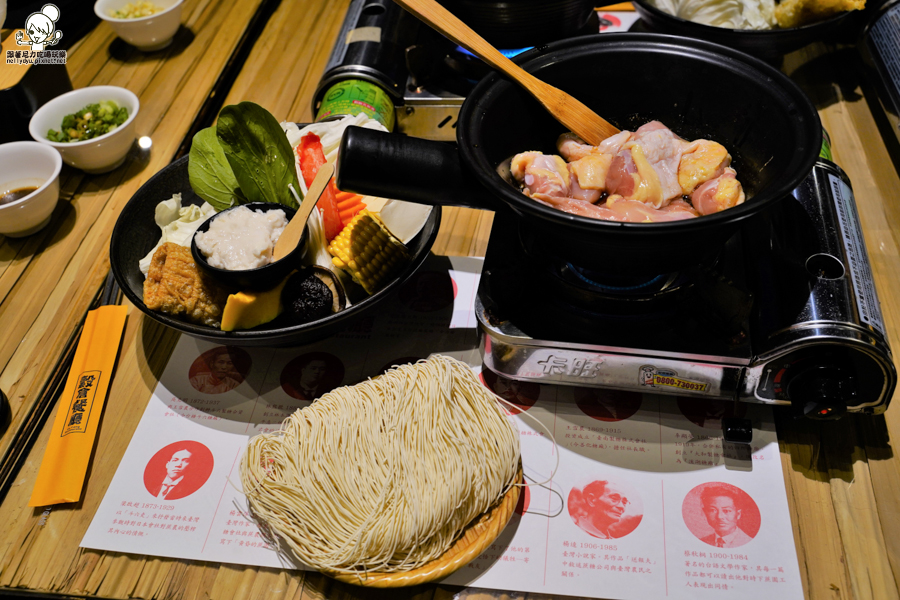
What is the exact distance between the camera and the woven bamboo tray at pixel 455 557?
0.97 metres

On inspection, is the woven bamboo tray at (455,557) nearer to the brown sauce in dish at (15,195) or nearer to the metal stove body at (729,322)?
the metal stove body at (729,322)

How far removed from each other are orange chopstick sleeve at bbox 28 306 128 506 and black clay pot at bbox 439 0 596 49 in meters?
1.20

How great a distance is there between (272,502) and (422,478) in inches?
10.9

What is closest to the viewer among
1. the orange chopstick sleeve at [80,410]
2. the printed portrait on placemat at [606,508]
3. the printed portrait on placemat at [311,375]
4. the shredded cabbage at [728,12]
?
the printed portrait on placemat at [606,508]

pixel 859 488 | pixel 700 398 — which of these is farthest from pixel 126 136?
pixel 859 488

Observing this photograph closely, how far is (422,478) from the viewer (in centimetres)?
104

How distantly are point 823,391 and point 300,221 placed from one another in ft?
3.46


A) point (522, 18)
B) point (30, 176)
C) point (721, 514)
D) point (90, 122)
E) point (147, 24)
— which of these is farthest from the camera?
point (147, 24)

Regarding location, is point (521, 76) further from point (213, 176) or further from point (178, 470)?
point (178, 470)

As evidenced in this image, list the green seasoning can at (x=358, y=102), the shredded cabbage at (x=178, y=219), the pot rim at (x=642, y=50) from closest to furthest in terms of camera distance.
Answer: the pot rim at (x=642, y=50)
the shredded cabbage at (x=178, y=219)
the green seasoning can at (x=358, y=102)

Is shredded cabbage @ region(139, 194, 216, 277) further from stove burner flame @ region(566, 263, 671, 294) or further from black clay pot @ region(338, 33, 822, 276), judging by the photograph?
stove burner flame @ region(566, 263, 671, 294)

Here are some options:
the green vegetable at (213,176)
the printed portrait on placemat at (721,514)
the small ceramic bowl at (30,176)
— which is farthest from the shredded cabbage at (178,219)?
the printed portrait on placemat at (721,514)

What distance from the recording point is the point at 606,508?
1.12 m

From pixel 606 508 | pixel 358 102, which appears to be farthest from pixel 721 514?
pixel 358 102
